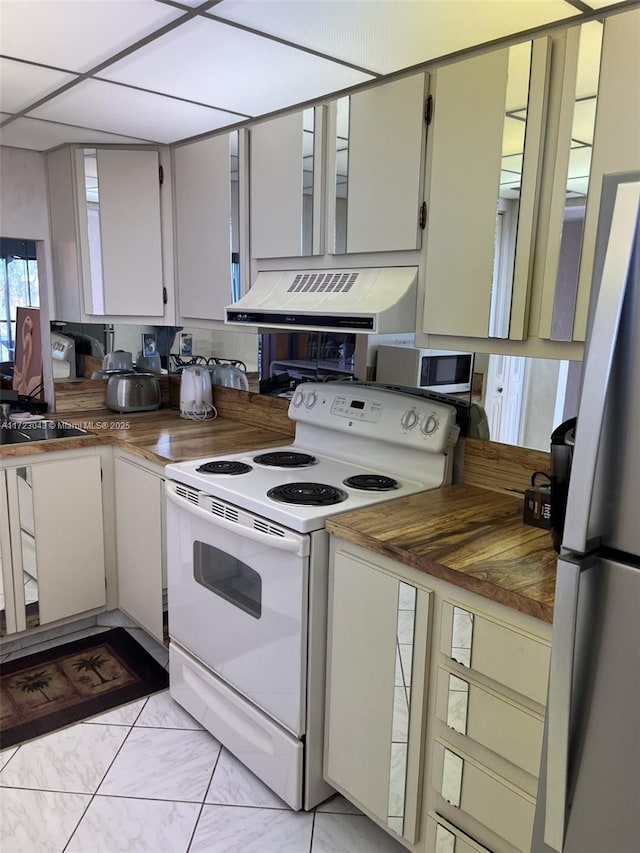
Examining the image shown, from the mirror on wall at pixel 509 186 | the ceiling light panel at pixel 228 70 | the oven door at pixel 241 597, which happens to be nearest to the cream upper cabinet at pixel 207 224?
the ceiling light panel at pixel 228 70

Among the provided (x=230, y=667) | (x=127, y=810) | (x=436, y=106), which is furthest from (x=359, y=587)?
(x=436, y=106)

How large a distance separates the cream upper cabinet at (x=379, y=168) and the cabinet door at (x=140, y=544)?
4.07 feet

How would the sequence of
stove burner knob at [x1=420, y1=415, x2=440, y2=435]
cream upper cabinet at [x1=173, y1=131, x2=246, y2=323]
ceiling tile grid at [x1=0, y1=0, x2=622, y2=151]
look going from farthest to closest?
cream upper cabinet at [x1=173, y1=131, x2=246, y2=323], stove burner knob at [x1=420, y1=415, x2=440, y2=435], ceiling tile grid at [x1=0, y1=0, x2=622, y2=151]

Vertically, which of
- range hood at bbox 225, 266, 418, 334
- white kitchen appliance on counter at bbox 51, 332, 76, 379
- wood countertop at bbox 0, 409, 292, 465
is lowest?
wood countertop at bbox 0, 409, 292, 465

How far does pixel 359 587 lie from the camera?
172 cm

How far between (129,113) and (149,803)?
245cm

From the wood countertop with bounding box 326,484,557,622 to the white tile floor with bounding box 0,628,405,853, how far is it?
0.93 meters

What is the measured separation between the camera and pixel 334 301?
82.8 inches

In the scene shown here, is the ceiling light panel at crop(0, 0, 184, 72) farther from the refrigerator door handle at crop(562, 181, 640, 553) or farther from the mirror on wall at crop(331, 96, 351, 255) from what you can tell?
the refrigerator door handle at crop(562, 181, 640, 553)

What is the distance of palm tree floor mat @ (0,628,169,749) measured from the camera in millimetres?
2340

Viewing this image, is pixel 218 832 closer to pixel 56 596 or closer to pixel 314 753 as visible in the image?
pixel 314 753

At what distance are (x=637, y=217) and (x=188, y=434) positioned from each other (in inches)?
86.4

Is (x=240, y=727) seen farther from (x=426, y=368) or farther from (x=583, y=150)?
(x=583, y=150)

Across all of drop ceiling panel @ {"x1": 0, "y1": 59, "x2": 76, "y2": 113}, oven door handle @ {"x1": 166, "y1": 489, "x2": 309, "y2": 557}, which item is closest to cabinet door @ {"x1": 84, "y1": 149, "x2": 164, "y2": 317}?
drop ceiling panel @ {"x1": 0, "y1": 59, "x2": 76, "y2": 113}
